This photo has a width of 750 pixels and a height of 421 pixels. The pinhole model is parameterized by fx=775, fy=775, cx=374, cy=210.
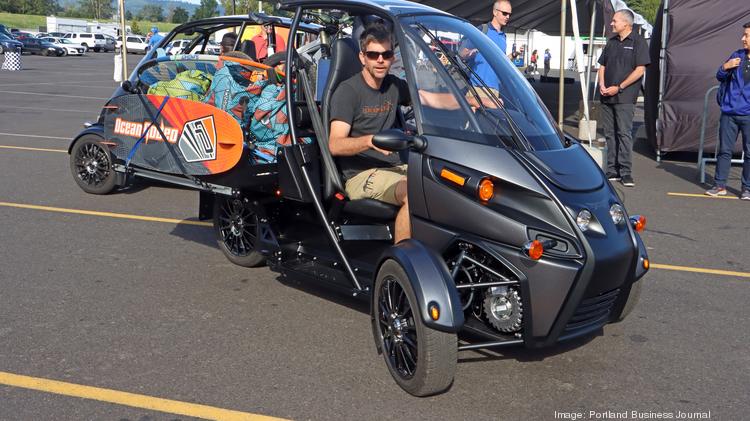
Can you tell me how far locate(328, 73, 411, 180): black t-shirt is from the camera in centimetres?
470

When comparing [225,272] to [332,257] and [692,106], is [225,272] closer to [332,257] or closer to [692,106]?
[332,257]

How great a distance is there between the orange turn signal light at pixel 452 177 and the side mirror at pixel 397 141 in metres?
0.19

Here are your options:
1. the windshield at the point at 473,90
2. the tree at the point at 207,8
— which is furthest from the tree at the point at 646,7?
the windshield at the point at 473,90

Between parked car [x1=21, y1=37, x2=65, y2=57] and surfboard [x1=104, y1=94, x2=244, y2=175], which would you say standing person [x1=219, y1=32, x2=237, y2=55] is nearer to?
surfboard [x1=104, y1=94, x2=244, y2=175]

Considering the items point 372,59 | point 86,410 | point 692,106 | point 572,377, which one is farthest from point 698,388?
point 692,106

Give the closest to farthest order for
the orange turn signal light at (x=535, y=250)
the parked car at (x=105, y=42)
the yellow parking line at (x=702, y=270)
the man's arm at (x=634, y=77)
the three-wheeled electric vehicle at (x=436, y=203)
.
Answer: the orange turn signal light at (x=535, y=250) < the three-wheeled electric vehicle at (x=436, y=203) < the yellow parking line at (x=702, y=270) < the man's arm at (x=634, y=77) < the parked car at (x=105, y=42)

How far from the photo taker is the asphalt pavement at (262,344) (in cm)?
384

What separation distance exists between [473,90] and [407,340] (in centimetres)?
138

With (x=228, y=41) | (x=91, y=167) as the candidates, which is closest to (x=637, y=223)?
(x=91, y=167)

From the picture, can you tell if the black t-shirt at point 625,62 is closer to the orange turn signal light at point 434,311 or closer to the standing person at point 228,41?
the standing person at point 228,41

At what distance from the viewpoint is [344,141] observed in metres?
4.66

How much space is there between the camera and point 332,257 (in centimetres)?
499

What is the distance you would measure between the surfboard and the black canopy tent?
27.4ft

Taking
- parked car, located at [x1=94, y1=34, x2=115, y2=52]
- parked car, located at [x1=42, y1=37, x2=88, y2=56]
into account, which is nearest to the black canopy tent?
Answer: parked car, located at [x1=42, y1=37, x2=88, y2=56]
